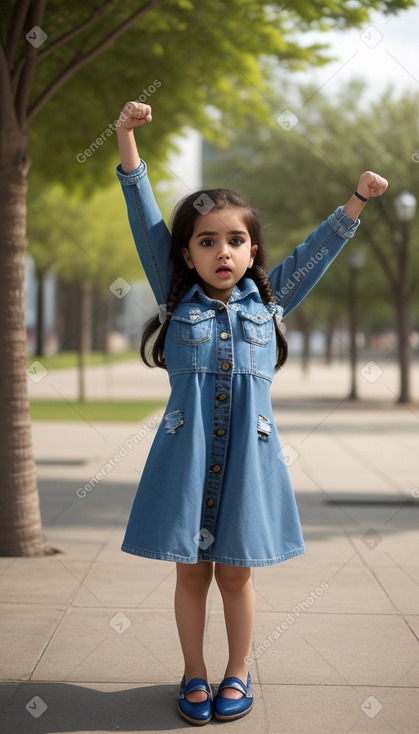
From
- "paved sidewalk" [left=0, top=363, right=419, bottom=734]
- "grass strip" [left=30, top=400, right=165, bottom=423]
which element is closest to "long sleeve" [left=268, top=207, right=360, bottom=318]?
"paved sidewalk" [left=0, top=363, right=419, bottom=734]

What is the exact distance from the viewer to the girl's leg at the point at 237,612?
345 cm

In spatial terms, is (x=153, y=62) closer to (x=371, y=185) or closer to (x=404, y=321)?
(x=371, y=185)

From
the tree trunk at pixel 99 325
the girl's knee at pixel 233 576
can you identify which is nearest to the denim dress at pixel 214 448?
the girl's knee at pixel 233 576

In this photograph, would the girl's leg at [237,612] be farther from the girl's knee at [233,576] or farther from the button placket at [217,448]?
the button placket at [217,448]

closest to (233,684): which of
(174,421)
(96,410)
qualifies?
(174,421)

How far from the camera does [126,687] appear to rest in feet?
12.0

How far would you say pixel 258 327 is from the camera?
356 centimetres

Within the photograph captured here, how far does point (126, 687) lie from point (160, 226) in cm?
175

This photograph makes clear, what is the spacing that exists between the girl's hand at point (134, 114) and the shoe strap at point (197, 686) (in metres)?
1.96

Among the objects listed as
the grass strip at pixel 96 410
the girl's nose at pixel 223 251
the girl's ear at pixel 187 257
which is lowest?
the grass strip at pixel 96 410

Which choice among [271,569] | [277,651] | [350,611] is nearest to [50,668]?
[277,651]

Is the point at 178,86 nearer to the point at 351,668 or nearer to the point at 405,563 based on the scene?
the point at 405,563

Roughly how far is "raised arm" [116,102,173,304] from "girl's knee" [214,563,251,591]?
1.01 m

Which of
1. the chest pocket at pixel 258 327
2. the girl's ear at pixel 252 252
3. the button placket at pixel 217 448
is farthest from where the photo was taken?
the girl's ear at pixel 252 252
